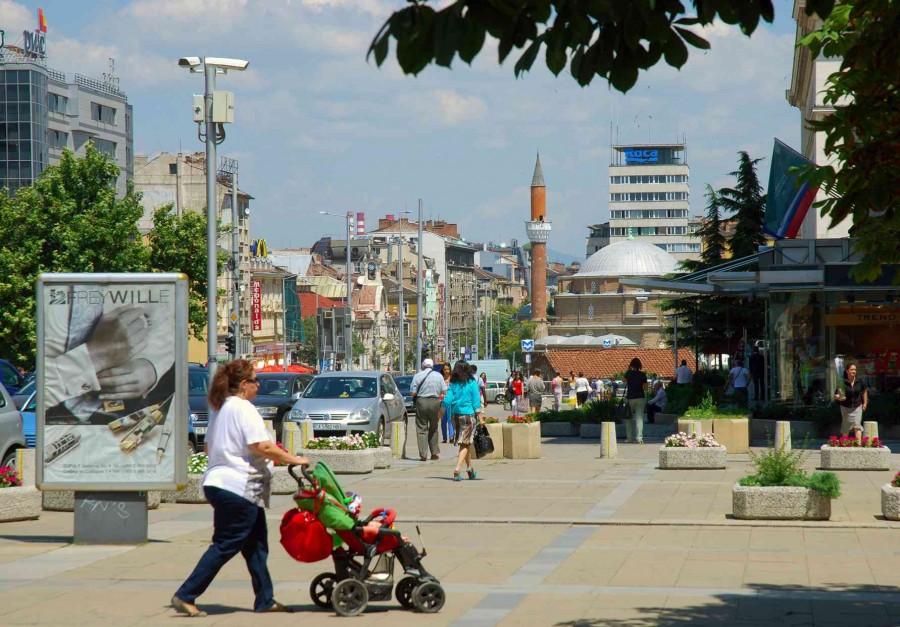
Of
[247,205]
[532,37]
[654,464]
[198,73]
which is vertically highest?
[247,205]

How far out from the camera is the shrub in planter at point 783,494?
43.3 ft

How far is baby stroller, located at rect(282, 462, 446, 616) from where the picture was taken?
8609mm

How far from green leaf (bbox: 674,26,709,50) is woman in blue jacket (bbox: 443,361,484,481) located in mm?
13701

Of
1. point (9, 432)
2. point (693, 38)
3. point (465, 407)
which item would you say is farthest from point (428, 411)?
point (693, 38)

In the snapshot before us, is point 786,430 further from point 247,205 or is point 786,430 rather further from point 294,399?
point 247,205

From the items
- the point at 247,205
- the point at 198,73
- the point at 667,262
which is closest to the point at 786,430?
the point at 198,73

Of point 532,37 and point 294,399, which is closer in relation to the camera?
point 532,37

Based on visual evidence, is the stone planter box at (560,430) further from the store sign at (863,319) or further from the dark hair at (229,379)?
the dark hair at (229,379)

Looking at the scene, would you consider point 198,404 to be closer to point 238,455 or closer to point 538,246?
point 238,455

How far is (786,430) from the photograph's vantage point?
21531 mm

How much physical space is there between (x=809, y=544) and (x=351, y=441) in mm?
9731

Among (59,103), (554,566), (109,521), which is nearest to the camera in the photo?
(554,566)

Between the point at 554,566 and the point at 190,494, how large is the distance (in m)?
6.44

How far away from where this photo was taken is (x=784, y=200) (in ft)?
105
